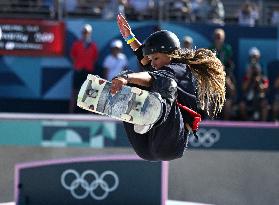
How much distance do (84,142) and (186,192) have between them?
4.43 ft

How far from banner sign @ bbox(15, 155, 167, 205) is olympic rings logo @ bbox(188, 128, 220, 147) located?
75 centimetres

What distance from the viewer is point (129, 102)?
4773 mm

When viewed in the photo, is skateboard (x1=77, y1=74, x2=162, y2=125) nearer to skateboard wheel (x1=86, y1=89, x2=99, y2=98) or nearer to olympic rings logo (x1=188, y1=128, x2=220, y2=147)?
skateboard wheel (x1=86, y1=89, x2=99, y2=98)

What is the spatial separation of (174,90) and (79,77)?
8.19 metres

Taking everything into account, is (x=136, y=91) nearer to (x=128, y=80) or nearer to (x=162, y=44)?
(x=128, y=80)

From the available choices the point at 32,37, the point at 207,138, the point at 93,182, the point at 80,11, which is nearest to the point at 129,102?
the point at 93,182

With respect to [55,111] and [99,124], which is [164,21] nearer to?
[55,111]

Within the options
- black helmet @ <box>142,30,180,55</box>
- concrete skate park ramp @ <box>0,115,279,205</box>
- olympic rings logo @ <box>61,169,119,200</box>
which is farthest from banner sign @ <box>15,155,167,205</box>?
black helmet @ <box>142,30,180,55</box>

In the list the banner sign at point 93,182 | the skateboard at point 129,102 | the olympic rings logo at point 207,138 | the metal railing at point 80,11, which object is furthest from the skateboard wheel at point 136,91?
the metal railing at point 80,11

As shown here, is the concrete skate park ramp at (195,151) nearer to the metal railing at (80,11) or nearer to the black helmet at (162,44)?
the black helmet at (162,44)

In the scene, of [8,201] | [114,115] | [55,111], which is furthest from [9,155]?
[55,111]

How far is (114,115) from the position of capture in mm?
4816

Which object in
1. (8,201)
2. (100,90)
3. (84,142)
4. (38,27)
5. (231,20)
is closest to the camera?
(100,90)

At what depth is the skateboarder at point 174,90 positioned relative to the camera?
493 cm
